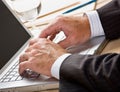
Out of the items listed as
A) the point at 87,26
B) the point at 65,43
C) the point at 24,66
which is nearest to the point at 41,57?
the point at 24,66

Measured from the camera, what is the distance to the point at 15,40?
113cm

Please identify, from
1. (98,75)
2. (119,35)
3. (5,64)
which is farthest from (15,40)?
(98,75)

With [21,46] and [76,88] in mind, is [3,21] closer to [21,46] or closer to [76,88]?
[21,46]

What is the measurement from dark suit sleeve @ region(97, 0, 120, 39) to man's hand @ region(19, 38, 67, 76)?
195mm

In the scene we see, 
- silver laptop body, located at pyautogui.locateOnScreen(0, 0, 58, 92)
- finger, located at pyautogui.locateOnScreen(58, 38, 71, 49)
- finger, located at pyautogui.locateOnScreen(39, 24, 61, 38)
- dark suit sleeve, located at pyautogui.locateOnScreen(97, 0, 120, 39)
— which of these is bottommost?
dark suit sleeve, located at pyautogui.locateOnScreen(97, 0, 120, 39)

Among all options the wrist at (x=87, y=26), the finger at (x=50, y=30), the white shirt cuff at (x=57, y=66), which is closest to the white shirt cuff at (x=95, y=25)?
the wrist at (x=87, y=26)

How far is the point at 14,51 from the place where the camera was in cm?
108

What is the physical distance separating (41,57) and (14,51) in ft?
0.80

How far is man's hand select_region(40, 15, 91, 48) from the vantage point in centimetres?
102

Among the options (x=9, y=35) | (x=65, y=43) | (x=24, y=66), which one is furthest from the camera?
(x=9, y=35)

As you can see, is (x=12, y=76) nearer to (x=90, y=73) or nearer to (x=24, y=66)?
(x=24, y=66)

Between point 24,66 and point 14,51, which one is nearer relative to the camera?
point 24,66

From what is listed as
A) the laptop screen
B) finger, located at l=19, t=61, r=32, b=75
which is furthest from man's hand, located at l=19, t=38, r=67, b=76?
the laptop screen

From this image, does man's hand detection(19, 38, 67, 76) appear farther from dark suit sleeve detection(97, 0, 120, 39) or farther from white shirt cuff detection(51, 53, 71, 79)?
dark suit sleeve detection(97, 0, 120, 39)
